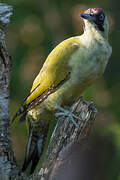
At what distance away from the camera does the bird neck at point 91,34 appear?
14.0ft

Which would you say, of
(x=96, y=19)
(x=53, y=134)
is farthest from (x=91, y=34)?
(x=53, y=134)

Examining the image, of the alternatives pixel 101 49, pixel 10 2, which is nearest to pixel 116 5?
pixel 10 2

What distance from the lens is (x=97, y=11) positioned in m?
4.46

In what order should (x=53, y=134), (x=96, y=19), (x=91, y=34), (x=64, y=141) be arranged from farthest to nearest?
(x=96, y=19), (x=91, y=34), (x=53, y=134), (x=64, y=141)

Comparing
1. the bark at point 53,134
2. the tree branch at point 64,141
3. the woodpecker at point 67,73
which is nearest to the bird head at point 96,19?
the woodpecker at point 67,73

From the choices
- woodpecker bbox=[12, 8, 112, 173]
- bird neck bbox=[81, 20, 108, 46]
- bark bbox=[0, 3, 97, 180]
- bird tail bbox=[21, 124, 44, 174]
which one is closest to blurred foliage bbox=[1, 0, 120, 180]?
bird tail bbox=[21, 124, 44, 174]

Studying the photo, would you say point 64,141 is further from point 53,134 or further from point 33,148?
point 33,148

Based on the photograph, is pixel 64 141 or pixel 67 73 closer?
pixel 64 141

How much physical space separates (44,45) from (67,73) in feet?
5.09

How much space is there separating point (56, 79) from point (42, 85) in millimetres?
151

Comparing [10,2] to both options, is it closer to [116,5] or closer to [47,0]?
[47,0]

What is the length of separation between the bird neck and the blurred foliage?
0.98 m

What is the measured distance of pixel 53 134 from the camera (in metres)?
3.63

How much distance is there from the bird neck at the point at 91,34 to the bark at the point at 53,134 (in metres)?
0.80
